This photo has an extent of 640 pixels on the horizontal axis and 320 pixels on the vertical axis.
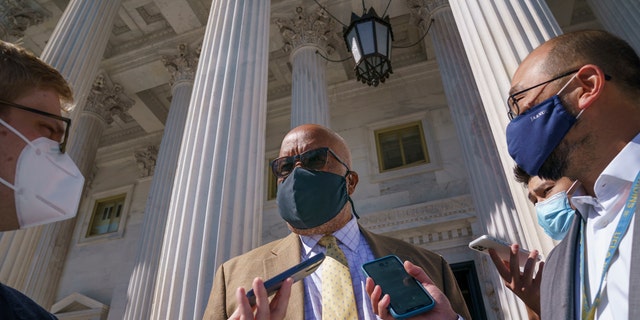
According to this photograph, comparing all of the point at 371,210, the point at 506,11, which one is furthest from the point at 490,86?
the point at 371,210

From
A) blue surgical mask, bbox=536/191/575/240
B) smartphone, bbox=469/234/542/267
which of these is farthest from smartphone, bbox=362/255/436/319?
blue surgical mask, bbox=536/191/575/240

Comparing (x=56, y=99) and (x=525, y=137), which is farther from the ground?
(x=56, y=99)

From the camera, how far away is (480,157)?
6.60m

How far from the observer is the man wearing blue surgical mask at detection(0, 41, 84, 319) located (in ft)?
5.53

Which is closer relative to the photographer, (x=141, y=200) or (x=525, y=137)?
(x=525, y=137)

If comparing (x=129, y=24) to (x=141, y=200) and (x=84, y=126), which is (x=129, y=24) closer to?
(x=84, y=126)

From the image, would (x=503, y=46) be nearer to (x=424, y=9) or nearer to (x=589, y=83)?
(x=589, y=83)

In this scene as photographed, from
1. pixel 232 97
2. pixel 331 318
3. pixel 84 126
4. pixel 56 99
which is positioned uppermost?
pixel 84 126

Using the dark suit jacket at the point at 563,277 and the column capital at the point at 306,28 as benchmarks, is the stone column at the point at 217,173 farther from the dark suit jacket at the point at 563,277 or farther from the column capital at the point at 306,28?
the column capital at the point at 306,28

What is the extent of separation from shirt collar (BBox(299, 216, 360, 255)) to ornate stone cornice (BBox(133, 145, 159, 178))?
12.9m

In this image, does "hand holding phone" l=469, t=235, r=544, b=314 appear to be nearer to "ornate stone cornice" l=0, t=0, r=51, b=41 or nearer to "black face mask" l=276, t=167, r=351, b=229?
"black face mask" l=276, t=167, r=351, b=229

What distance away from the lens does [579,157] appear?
66.4 inches

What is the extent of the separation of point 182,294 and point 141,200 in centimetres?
1097

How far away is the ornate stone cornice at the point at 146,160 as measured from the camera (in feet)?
45.7
